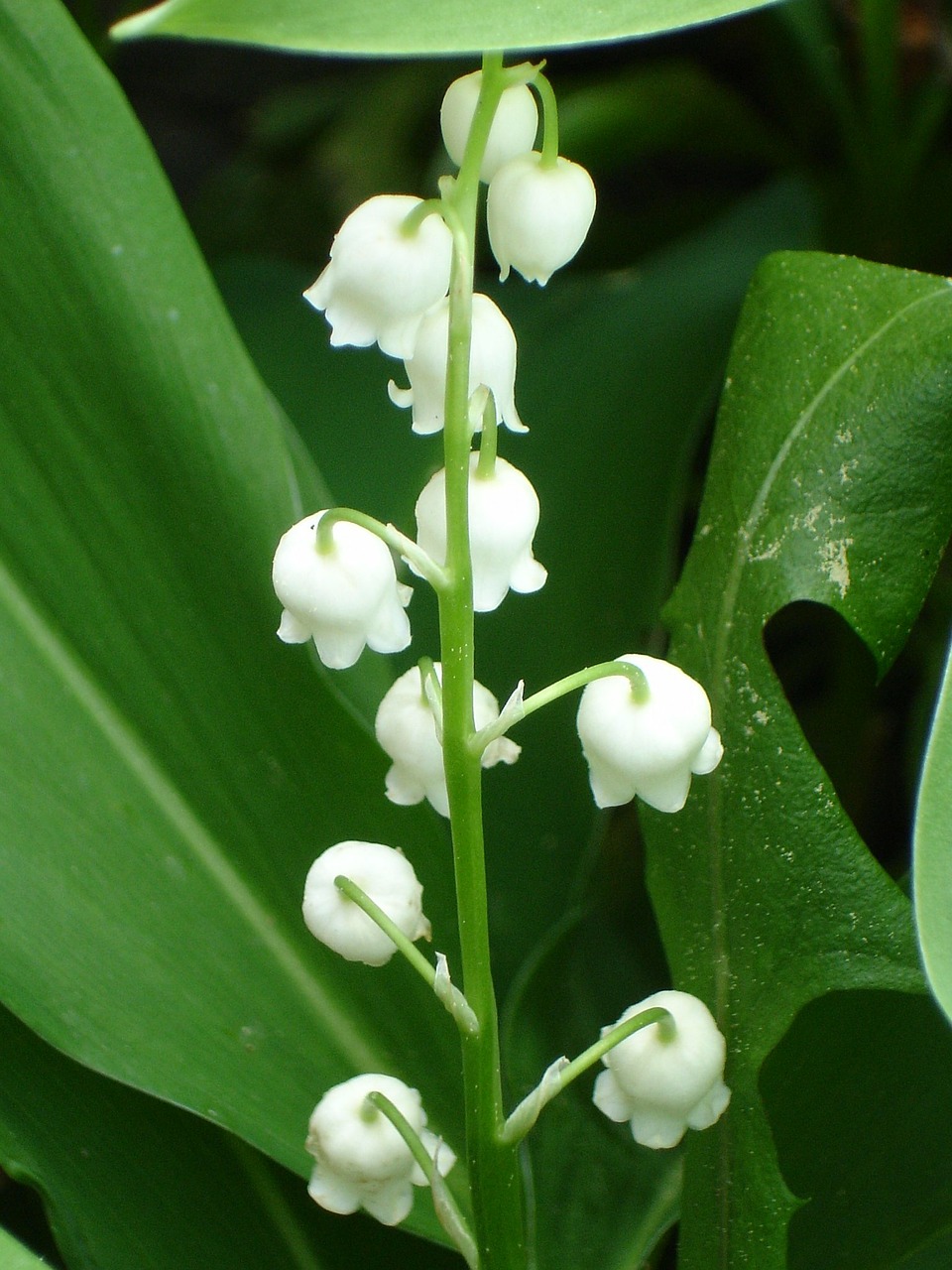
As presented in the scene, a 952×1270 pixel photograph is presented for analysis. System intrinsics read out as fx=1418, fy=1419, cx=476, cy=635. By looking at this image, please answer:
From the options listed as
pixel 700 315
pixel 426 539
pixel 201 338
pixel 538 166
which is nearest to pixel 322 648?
pixel 426 539

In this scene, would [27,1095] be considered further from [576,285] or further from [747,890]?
[576,285]

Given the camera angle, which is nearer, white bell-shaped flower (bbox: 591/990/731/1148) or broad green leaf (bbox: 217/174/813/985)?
white bell-shaped flower (bbox: 591/990/731/1148)

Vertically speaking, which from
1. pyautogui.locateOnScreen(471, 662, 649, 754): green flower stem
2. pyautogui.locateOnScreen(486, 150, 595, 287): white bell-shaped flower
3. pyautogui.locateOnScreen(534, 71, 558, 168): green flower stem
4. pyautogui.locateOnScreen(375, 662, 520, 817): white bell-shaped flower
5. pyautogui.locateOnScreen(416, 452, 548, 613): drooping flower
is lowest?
pyautogui.locateOnScreen(375, 662, 520, 817): white bell-shaped flower

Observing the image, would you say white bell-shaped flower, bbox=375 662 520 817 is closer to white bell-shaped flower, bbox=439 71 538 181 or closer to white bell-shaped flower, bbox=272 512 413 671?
white bell-shaped flower, bbox=272 512 413 671

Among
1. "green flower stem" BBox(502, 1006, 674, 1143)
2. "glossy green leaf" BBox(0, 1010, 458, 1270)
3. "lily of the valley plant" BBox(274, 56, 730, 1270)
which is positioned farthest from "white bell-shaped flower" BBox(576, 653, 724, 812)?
"glossy green leaf" BBox(0, 1010, 458, 1270)

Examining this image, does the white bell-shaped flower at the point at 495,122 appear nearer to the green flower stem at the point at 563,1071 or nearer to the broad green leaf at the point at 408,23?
the broad green leaf at the point at 408,23

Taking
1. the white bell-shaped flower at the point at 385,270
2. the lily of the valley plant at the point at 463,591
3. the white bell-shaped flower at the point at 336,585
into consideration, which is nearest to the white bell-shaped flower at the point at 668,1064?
the lily of the valley plant at the point at 463,591
